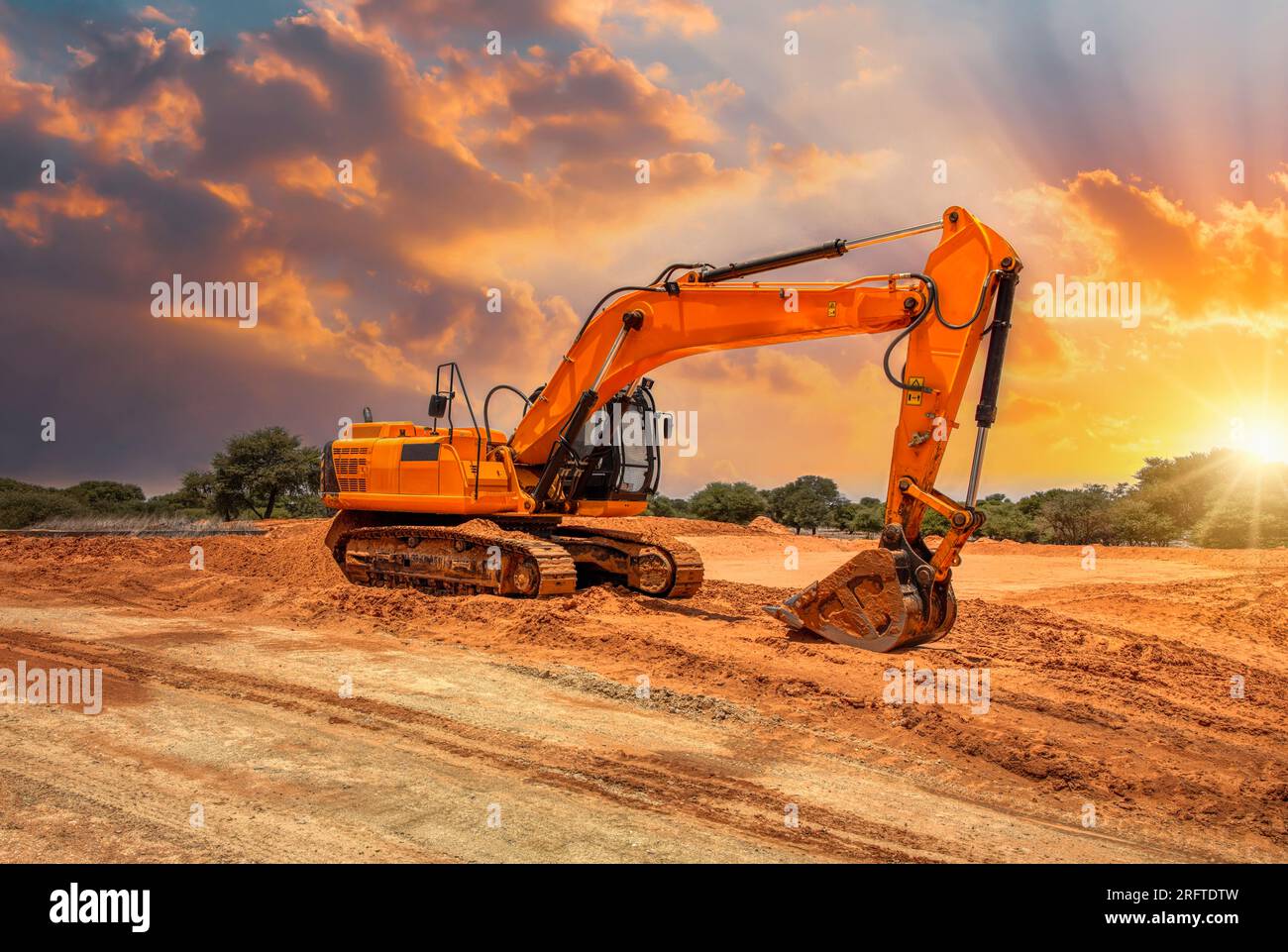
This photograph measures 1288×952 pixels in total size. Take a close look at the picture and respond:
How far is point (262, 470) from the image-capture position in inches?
1720

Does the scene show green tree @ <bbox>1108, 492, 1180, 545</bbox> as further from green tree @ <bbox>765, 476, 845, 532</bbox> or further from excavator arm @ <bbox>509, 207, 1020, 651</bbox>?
excavator arm @ <bbox>509, 207, 1020, 651</bbox>

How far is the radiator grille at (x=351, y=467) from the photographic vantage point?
14.3 meters

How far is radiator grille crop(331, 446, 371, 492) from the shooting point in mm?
14281

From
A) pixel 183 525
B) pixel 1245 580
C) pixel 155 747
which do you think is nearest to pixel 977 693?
pixel 155 747

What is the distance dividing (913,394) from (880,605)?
2.12m

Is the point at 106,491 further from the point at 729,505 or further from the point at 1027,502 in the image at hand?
the point at 1027,502

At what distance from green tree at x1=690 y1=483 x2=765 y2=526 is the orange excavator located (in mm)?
38091

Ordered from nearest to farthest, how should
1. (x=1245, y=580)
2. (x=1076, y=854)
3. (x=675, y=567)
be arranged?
(x=1076, y=854), (x=675, y=567), (x=1245, y=580)

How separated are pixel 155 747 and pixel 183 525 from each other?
21.2 metres

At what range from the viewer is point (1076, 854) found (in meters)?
4.93

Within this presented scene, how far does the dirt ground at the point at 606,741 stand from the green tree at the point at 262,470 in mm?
32303

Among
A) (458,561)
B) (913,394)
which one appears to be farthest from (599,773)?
(458,561)

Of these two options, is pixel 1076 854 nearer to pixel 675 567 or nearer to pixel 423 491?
pixel 675 567
